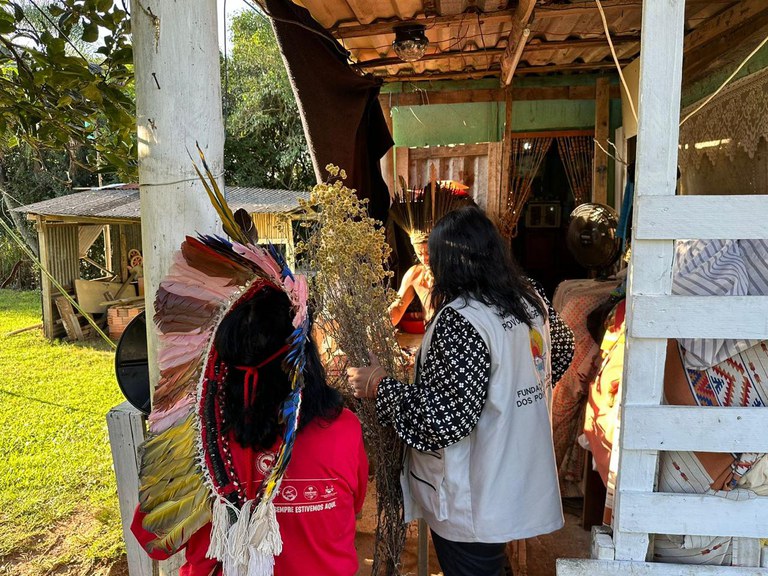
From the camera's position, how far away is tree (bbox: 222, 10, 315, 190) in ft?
47.1

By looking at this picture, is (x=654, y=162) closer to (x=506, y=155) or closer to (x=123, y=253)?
(x=506, y=155)

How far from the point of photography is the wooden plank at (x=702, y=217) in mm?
1242

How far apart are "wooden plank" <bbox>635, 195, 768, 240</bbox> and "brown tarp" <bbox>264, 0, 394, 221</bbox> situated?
6.20ft

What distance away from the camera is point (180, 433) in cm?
142

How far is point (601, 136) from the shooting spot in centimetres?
535

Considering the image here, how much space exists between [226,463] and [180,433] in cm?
15

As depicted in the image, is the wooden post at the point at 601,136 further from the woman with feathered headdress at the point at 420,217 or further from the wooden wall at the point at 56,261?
the wooden wall at the point at 56,261

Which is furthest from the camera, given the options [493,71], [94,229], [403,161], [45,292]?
[94,229]

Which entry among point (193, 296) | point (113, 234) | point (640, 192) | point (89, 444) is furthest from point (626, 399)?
point (113, 234)

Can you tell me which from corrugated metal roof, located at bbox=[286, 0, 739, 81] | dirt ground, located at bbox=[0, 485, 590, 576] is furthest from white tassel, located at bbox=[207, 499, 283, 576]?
corrugated metal roof, located at bbox=[286, 0, 739, 81]

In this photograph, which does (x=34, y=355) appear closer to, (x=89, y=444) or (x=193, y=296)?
(x=89, y=444)

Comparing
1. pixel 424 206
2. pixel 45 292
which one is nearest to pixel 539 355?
pixel 424 206

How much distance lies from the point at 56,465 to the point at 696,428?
17.1 feet

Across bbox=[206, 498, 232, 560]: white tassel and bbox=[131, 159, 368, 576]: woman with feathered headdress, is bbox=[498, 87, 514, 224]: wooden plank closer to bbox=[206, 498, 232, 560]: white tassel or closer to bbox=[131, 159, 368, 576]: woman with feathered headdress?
bbox=[131, 159, 368, 576]: woman with feathered headdress
